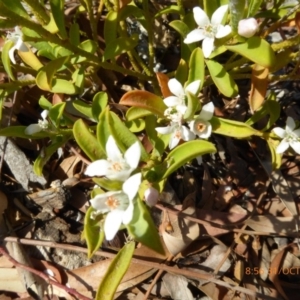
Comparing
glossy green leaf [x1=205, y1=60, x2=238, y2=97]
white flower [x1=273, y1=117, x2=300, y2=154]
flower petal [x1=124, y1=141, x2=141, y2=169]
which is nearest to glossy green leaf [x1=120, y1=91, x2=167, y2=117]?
glossy green leaf [x1=205, y1=60, x2=238, y2=97]

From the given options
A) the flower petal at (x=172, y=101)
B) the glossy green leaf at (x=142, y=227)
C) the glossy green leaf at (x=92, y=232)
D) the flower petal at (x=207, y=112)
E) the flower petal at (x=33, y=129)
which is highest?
the flower petal at (x=172, y=101)

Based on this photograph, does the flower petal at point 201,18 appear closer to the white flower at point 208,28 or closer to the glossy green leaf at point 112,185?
the white flower at point 208,28

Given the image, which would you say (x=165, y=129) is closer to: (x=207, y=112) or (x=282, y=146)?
(x=207, y=112)

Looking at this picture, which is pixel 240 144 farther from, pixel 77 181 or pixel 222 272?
pixel 77 181

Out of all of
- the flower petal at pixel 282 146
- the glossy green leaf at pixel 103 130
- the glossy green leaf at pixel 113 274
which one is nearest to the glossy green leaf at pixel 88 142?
the glossy green leaf at pixel 103 130

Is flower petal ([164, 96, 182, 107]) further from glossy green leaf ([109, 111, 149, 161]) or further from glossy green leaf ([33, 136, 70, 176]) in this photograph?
glossy green leaf ([33, 136, 70, 176])

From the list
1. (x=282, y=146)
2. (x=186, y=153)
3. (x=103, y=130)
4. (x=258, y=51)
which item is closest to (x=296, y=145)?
(x=282, y=146)

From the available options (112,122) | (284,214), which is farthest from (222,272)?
(112,122)
